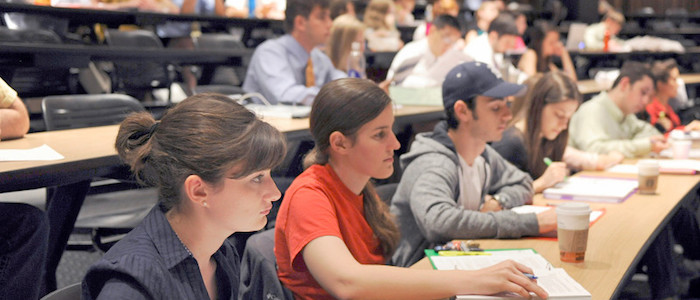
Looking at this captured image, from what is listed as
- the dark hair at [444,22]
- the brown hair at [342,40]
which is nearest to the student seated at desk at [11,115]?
the brown hair at [342,40]

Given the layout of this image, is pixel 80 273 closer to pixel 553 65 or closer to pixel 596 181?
pixel 596 181

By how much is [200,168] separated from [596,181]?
6.88 ft

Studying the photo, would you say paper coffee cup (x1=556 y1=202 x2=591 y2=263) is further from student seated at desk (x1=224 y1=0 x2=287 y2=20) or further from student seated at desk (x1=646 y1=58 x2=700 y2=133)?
student seated at desk (x1=224 y1=0 x2=287 y2=20)

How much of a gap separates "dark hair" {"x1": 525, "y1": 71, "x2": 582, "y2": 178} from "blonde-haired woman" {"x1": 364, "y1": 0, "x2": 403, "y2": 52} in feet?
13.6

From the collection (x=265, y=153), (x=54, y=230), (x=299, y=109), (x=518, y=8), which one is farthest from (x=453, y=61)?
(x=518, y=8)

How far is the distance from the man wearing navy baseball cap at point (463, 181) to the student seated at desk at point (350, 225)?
20cm

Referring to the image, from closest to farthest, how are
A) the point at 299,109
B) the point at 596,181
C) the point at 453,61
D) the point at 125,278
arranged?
the point at 125,278
the point at 596,181
the point at 299,109
the point at 453,61

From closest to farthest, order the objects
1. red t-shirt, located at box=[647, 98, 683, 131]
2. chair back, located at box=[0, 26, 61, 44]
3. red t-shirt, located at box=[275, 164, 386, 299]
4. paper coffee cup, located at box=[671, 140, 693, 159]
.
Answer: red t-shirt, located at box=[275, 164, 386, 299], paper coffee cup, located at box=[671, 140, 693, 159], chair back, located at box=[0, 26, 61, 44], red t-shirt, located at box=[647, 98, 683, 131]

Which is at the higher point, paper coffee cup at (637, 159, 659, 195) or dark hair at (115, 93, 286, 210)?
dark hair at (115, 93, 286, 210)

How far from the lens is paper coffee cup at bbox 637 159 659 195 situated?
272 centimetres

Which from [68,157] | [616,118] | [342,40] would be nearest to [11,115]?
[68,157]

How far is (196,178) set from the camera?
1.28 m

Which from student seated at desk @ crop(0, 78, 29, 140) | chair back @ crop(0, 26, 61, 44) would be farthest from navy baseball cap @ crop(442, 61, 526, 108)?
Answer: chair back @ crop(0, 26, 61, 44)

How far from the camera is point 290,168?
3.46m
